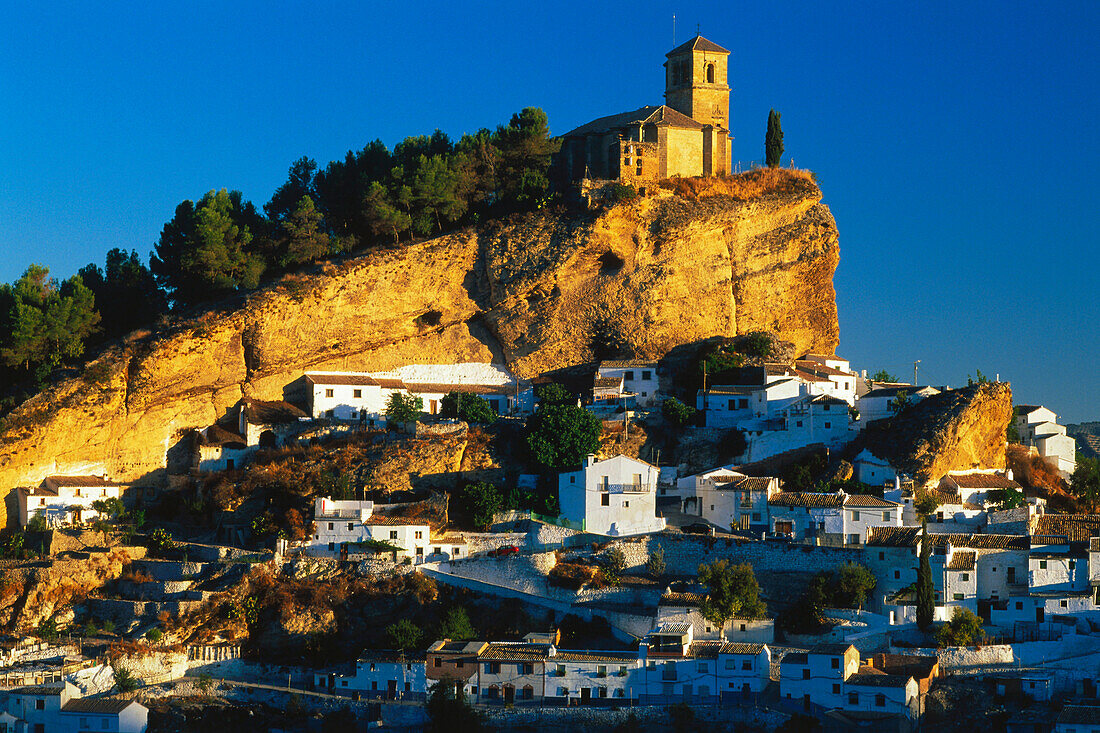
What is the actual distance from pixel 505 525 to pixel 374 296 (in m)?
12.5

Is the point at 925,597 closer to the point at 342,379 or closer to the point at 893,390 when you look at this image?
the point at 893,390

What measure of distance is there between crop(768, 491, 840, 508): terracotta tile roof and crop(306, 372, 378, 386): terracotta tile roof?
15794 millimetres

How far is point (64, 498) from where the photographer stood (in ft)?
171

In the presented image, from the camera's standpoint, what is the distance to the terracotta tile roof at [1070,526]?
153ft

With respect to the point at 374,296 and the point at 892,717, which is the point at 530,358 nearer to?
the point at 374,296

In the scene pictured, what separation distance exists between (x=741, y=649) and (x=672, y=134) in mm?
25292

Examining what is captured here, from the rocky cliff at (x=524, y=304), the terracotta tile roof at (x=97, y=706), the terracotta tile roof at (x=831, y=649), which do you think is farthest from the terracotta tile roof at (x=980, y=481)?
the terracotta tile roof at (x=97, y=706)

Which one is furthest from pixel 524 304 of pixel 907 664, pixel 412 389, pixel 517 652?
pixel 907 664

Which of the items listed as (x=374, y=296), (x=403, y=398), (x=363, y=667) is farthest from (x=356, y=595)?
(x=374, y=296)

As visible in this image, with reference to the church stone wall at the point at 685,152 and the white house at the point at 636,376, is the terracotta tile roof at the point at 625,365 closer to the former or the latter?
the white house at the point at 636,376

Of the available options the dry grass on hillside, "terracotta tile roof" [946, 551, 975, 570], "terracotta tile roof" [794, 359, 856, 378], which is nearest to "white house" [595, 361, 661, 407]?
"terracotta tile roof" [794, 359, 856, 378]

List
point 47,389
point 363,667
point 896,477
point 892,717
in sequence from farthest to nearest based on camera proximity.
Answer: point 47,389
point 896,477
point 363,667
point 892,717

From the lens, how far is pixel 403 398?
56.2 m

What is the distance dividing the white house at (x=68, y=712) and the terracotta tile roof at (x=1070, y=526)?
26.3 m
